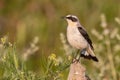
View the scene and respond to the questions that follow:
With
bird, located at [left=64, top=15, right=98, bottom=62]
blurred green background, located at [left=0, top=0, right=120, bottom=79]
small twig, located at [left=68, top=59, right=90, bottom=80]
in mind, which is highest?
small twig, located at [left=68, top=59, right=90, bottom=80]

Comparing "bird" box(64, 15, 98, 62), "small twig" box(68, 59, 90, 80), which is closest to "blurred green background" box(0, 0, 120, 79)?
"bird" box(64, 15, 98, 62)

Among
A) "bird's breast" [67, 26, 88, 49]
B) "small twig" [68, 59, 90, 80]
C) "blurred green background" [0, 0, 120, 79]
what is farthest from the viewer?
"blurred green background" [0, 0, 120, 79]

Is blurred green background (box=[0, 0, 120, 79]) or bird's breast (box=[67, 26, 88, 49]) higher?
bird's breast (box=[67, 26, 88, 49])

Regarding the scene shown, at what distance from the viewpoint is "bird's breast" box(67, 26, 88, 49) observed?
9.97 metres

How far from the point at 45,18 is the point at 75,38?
12.3 meters

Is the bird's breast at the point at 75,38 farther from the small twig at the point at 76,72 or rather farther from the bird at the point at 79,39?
the small twig at the point at 76,72

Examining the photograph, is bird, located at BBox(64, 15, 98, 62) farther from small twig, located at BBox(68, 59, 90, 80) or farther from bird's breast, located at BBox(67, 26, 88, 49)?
small twig, located at BBox(68, 59, 90, 80)

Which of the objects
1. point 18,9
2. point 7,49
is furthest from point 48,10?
point 7,49

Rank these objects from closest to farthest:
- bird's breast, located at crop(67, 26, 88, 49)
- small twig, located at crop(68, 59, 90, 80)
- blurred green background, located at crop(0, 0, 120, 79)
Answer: small twig, located at crop(68, 59, 90, 80), bird's breast, located at crop(67, 26, 88, 49), blurred green background, located at crop(0, 0, 120, 79)

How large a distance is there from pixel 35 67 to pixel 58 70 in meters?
9.37

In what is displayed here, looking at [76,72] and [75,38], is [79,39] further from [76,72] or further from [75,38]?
[76,72]

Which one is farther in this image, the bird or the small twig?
the bird

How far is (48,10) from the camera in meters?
23.2

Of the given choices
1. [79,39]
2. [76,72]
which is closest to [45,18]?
[79,39]
